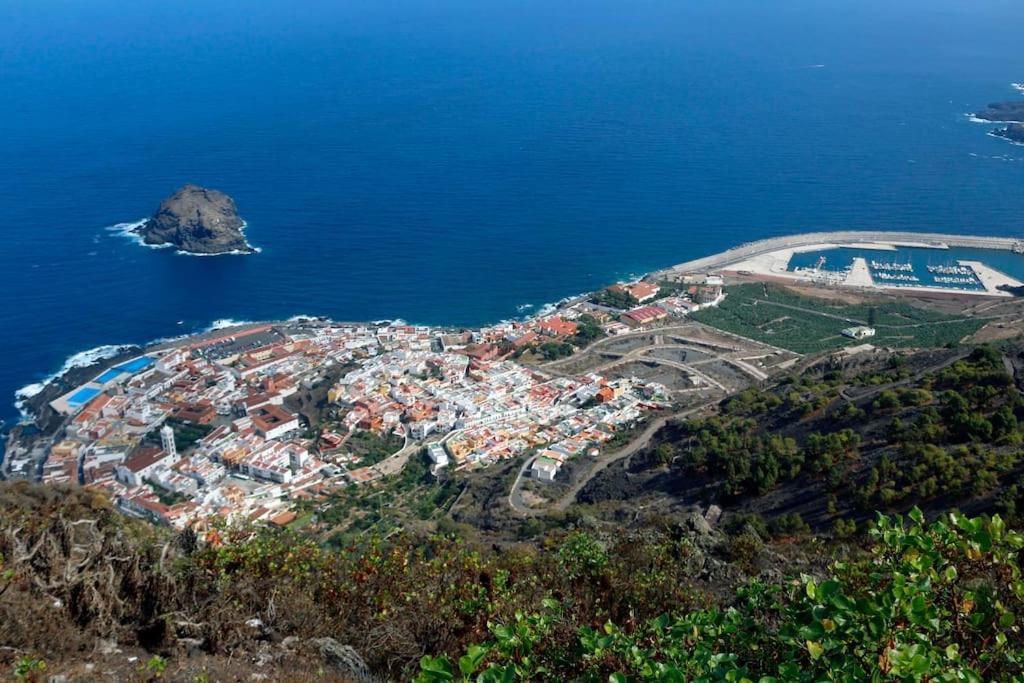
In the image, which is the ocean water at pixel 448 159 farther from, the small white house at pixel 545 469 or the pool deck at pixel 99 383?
the small white house at pixel 545 469

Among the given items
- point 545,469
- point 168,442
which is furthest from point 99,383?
point 545,469

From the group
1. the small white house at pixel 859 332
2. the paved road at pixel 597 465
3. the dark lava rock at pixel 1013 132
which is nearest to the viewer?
the paved road at pixel 597 465

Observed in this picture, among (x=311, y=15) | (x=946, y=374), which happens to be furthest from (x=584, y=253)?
(x=311, y=15)

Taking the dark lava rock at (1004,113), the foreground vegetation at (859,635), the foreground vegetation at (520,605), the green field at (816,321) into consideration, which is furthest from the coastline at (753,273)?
the dark lava rock at (1004,113)

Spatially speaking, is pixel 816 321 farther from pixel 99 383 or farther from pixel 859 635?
pixel 859 635

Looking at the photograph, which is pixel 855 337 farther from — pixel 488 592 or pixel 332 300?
pixel 488 592

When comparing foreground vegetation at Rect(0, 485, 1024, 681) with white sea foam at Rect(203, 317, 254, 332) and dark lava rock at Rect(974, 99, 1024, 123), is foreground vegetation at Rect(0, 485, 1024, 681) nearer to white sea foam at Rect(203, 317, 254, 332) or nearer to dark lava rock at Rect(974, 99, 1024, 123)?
white sea foam at Rect(203, 317, 254, 332)
